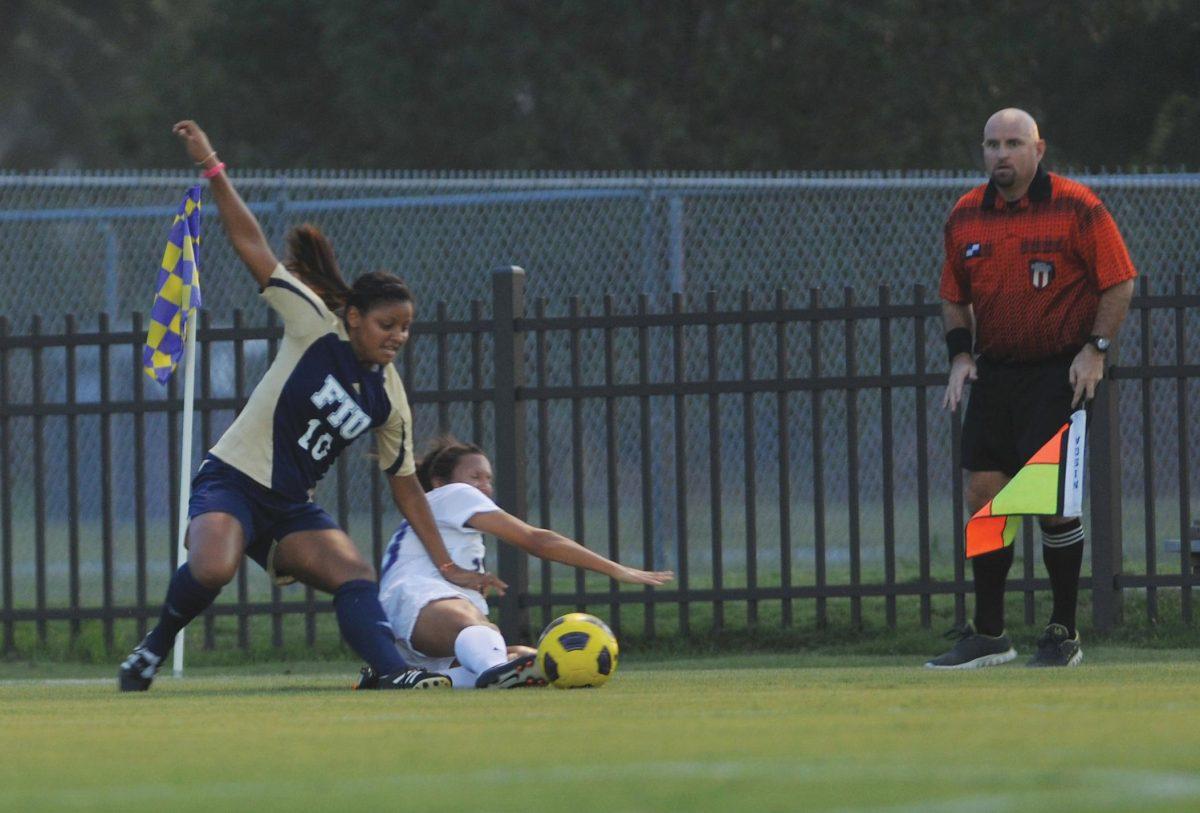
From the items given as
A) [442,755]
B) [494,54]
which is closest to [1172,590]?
[442,755]

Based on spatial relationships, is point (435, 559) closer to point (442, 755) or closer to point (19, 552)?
point (442, 755)

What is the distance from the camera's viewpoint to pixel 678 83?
84.5 feet

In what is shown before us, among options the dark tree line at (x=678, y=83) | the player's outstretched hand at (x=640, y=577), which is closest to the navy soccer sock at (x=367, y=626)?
the player's outstretched hand at (x=640, y=577)

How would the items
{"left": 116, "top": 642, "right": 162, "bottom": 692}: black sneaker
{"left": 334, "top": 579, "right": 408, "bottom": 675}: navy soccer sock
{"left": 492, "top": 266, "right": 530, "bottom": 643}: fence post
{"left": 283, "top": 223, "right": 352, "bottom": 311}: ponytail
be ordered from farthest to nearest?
{"left": 492, "top": 266, "right": 530, "bottom": 643}: fence post < {"left": 283, "top": 223, "right": 352, "bottom": 311}: ponytail < {"left": 116, "top": 642, "right": 162, "bottom": 692}: black sneaker < {"left": 334, "top": 579, "right": 408, "bottom": 675}: navy soccer sock

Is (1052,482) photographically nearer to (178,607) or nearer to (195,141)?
(178,607)

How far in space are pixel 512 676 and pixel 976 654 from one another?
193 centimetres

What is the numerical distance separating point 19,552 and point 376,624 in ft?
33.1

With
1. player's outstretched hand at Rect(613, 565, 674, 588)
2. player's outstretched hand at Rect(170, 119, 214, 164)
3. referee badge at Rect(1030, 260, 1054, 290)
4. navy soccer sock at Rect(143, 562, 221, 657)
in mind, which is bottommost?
navy soccer sock at Rect(143, 562, 221, 657)

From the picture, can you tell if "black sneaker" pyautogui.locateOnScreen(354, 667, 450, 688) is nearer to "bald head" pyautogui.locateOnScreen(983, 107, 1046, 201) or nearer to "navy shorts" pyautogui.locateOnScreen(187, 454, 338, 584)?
"navy shorts" pyautogui.locateOnScreen(187, 454, 338, 584)

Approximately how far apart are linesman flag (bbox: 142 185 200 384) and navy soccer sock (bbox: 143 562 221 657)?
→ 213cm

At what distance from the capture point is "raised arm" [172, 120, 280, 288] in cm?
676

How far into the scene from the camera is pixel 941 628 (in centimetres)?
938

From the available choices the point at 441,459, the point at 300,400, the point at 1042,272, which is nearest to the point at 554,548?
the point at 441,459

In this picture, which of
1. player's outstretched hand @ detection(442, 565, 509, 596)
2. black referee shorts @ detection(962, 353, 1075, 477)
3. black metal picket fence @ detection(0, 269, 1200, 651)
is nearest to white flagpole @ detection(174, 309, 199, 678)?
black metal picket fence @ detection(0, 269, 1200, 651)
